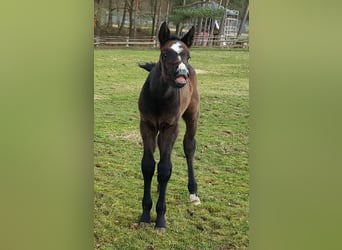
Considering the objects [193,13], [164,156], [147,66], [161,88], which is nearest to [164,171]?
[164,156]

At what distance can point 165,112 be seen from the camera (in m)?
1.99

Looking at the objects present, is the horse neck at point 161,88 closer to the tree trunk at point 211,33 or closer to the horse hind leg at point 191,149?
the horse hind leg at point 191,149

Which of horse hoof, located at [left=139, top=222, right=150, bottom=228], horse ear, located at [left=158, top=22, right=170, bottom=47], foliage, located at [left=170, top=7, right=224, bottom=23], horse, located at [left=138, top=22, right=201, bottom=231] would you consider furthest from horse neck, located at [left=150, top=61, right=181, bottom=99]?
horse hoof, located at [left=139, top=222, right=150, bottom=228]

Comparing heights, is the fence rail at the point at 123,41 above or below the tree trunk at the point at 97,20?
below

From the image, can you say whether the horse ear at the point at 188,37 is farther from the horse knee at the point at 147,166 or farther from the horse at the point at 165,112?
the horse knee at the point at 147,166

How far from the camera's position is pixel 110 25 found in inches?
78.7

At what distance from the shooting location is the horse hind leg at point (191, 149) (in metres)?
2.01

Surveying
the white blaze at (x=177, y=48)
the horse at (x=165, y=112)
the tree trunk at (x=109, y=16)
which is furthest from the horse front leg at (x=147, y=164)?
the tree trunk at (x=109, y=16)

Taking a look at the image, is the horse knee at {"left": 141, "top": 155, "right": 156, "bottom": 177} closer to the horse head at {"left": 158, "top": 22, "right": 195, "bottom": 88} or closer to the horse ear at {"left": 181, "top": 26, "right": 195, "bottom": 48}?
the horse head at {"left": 158, "top": 22, "right": 195, "bottom": 88}

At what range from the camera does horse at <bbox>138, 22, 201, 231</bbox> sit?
6.45ft

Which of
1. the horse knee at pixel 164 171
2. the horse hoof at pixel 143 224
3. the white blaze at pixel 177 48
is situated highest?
the white blaze at pixel 177 48
